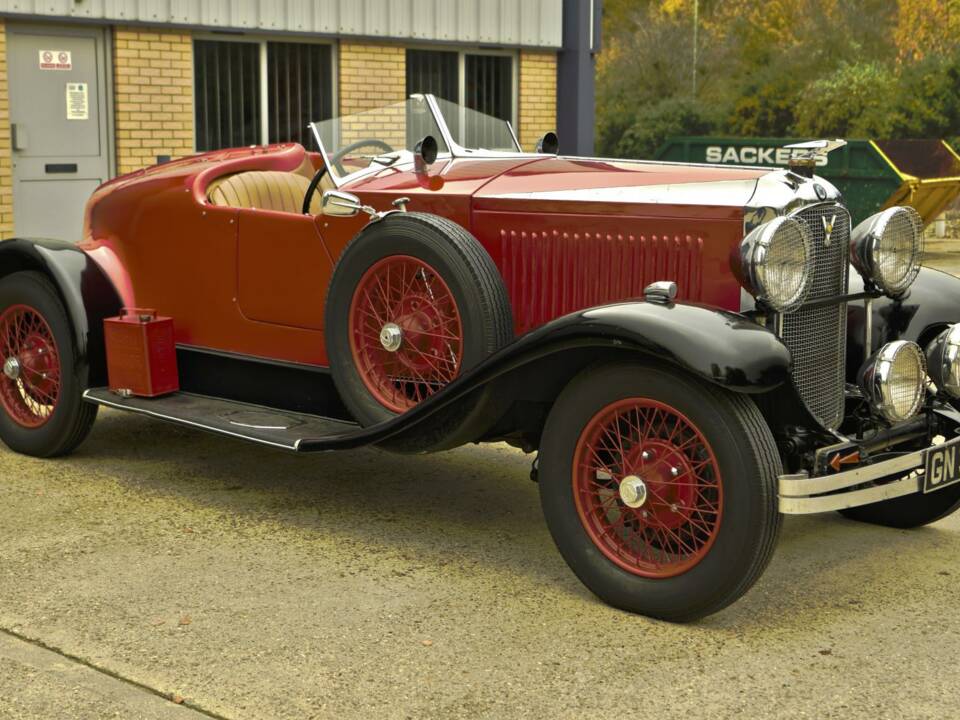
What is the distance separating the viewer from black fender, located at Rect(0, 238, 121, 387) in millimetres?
6168

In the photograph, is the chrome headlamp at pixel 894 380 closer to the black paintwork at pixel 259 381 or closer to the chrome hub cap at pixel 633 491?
the chrome hub cap at pixel 633 491

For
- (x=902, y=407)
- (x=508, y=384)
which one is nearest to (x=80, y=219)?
(x=508, y=384)

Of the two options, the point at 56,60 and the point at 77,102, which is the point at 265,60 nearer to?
the point at 77,102

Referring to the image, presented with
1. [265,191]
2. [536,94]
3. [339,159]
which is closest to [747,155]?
[536,94]

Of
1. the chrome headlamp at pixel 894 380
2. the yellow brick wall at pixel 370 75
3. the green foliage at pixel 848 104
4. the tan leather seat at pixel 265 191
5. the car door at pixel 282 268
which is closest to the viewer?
the chrome headlamp at pixel 894 380

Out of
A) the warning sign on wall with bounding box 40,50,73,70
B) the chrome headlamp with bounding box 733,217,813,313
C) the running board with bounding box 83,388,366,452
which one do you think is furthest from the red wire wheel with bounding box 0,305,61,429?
the warning sign on wall with bounding box 40,50,73,70

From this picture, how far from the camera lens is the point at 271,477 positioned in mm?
6125

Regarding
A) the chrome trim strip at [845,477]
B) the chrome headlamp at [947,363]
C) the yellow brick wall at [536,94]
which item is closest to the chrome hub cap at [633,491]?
the chrome trim strip at [845,477]

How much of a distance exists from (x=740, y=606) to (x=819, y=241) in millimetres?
1246

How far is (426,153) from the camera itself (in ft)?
18.1

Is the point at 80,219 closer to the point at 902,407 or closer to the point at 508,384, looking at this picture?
the point at 508,384

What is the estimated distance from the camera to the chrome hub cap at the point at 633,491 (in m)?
4.35

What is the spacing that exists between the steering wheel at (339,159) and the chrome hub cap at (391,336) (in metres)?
0.91

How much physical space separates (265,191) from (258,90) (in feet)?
23.1
